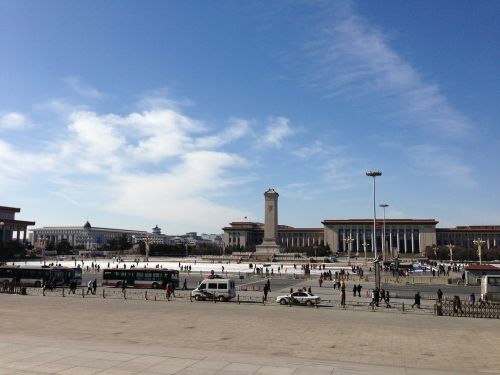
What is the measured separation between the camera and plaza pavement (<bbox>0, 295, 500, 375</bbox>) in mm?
12227

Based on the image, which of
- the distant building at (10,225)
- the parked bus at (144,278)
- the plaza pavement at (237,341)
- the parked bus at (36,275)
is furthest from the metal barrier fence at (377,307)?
the distant building at (10,225)

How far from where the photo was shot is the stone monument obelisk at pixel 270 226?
120m

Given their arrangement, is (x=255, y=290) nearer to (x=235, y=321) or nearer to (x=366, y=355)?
(x=235, y=321)

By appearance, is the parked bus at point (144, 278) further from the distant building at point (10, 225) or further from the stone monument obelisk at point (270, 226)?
the distant building at point (10, 225)

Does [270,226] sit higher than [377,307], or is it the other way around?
[270,226]

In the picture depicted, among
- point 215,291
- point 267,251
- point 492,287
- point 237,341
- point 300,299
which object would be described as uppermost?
point 267,251

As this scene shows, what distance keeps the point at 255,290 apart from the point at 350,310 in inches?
560

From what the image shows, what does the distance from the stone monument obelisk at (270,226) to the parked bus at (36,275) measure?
76.9 metres

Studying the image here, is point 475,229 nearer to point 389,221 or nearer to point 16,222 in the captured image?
point 389,221

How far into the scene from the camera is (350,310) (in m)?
27.3

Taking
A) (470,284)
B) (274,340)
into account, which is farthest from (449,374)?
(470,284)

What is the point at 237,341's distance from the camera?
56.1 ft

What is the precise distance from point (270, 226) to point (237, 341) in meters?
106

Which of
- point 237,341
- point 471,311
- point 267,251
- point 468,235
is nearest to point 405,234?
point 468,235
